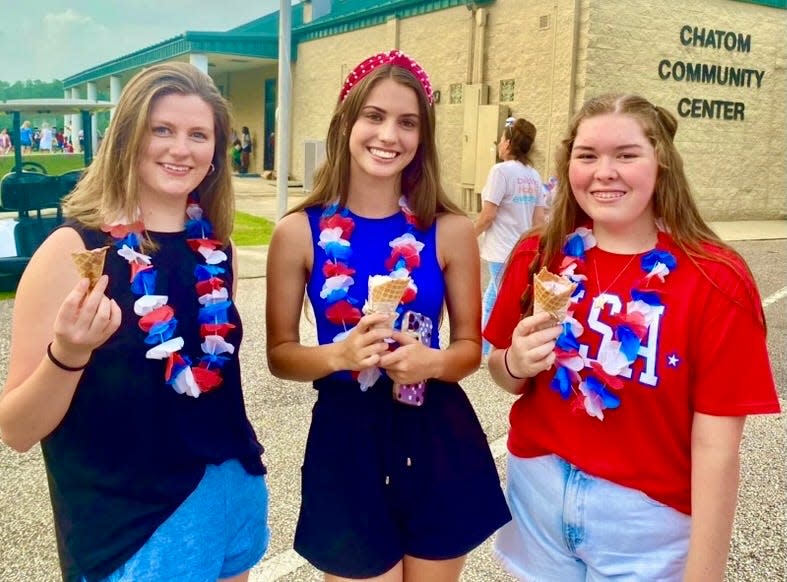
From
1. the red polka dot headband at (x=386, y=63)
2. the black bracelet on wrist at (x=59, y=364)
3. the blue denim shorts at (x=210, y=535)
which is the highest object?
the red polka dot headband at (x=386, y=63)

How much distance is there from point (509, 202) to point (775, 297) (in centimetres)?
485

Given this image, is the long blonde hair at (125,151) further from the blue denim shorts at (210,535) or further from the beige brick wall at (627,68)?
the beige brick wall at (627,68)

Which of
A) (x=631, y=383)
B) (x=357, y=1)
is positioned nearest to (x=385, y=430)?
(x=631, y=383)

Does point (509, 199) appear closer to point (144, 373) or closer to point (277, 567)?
point (277, 567)

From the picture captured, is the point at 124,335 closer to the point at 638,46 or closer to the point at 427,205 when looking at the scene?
the point at 427,205

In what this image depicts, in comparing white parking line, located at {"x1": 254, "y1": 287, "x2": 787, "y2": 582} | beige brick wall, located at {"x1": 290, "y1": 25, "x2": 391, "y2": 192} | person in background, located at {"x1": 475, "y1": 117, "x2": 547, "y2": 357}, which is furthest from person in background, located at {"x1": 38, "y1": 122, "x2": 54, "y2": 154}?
white parking line, located at {"x1": 254, "y1": 287, "x2": 787, "y2": 582}

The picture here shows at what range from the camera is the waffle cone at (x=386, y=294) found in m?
1.93

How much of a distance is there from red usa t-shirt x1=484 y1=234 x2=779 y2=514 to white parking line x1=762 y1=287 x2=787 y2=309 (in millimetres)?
7597

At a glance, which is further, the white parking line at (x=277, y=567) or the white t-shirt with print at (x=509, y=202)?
the white t-shirt with print at (x=509, y=202)

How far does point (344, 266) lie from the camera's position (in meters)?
2.17

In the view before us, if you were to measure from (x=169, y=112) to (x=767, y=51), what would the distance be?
18.1 m

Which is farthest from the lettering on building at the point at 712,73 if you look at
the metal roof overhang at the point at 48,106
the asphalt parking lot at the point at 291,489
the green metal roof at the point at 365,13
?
the metal roof overhang at the point at 48,106

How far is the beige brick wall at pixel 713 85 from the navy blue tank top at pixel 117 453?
13.8 m

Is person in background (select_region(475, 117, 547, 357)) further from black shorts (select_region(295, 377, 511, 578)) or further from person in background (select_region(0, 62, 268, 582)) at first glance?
person in background (select_region(0, 62, 268, 582))
